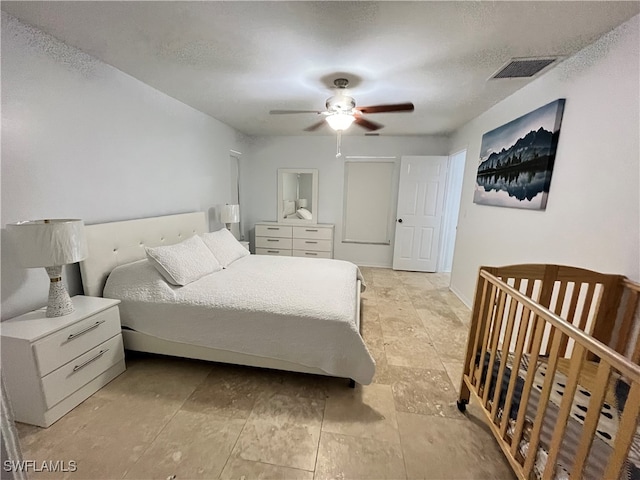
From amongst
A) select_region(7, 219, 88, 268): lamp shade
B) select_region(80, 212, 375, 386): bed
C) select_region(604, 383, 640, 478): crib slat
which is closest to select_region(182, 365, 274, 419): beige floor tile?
select_region(80, 212, 375, 386): bed

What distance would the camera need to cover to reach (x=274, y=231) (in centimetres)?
478

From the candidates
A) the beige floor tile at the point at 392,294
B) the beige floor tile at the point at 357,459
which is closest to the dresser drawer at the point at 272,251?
the beige floor tile at the point at 392,294

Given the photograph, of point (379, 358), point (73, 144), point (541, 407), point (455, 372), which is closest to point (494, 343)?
point (541, 407)

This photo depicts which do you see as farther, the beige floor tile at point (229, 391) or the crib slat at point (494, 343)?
the beige floor tile at point (229, 391)

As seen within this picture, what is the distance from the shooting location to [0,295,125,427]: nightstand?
56.6 inches

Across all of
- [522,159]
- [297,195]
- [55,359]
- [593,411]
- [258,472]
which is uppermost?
[522,159]

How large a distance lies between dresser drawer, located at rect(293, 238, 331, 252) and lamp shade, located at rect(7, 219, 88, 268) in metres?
3.36

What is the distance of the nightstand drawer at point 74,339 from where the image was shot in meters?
1.46

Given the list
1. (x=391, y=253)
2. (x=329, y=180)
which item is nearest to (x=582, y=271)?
(x=391, y=253)

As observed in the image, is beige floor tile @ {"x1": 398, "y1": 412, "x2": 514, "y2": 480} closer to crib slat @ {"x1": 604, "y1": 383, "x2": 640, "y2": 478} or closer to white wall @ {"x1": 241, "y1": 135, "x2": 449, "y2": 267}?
crib slat @ {"x1": 604, "y1": 383, "x2": 640, "y2": 478}

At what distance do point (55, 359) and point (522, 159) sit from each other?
3582 mm

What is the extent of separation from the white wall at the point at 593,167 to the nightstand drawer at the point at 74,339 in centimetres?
312

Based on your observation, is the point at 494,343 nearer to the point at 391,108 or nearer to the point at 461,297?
the point at 391,108

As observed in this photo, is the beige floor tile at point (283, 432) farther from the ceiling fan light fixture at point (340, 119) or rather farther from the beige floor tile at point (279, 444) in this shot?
the ceiling fan light fixture at point (340, 119)
